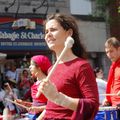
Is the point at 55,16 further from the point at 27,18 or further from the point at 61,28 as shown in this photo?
the point at 27,18

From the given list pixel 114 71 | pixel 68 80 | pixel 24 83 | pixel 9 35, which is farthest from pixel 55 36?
pixel 9 35

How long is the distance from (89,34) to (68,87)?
17894 mm

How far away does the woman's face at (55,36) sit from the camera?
9.92 feet

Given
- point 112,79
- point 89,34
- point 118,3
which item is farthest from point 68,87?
point 89,34

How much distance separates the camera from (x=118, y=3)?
16.6 meters

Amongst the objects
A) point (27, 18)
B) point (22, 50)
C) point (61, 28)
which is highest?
point (61, 28)

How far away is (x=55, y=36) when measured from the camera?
9.95 ft

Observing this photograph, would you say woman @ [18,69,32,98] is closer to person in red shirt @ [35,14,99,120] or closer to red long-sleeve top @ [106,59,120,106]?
red long-sleeve top @ [106,59,120,106]

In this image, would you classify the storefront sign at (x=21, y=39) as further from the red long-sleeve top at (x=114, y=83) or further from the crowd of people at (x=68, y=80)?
the crowd of people at (x=68, y=80)

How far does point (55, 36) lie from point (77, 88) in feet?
1.17

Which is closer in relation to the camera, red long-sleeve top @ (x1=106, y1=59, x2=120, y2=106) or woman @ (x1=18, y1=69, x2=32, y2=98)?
red long-sleeve top @ (x1=106, y1=59, x2=120, y2=106)

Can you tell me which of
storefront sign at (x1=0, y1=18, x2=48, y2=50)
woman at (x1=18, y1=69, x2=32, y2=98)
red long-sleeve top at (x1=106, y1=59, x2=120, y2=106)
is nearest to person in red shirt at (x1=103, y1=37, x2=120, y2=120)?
red long-sleeve top at (x1=106, y1=59, x2=120, y2=106)

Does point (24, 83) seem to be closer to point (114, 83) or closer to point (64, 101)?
point (114, 83)

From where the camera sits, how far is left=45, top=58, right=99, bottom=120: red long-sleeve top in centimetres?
279
